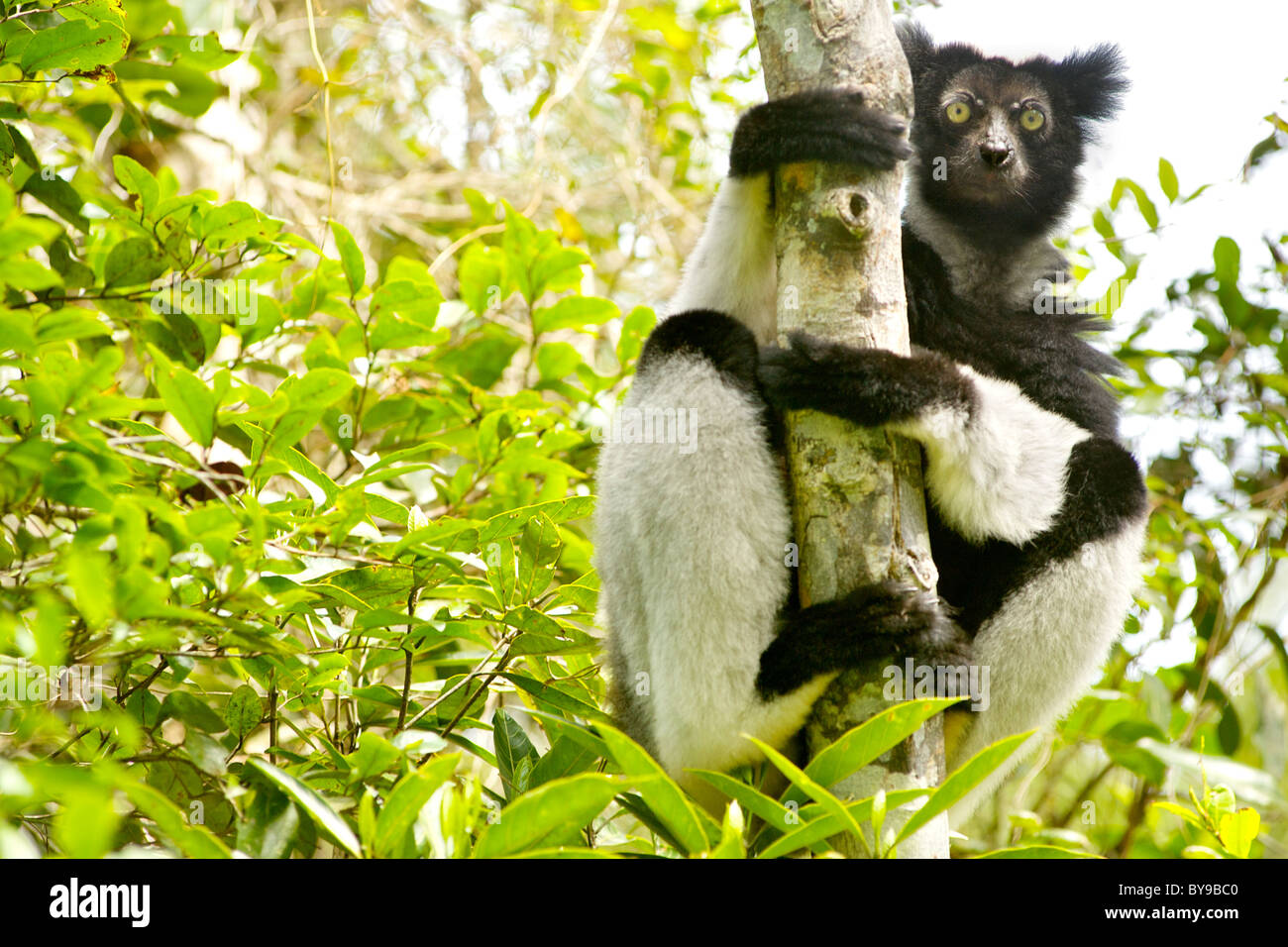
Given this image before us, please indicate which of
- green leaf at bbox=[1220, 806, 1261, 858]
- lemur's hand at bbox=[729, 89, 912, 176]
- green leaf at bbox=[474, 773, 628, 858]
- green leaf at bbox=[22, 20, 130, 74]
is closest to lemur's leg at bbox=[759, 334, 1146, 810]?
lemur's hand at bbox=[729, 89, 912, 176]

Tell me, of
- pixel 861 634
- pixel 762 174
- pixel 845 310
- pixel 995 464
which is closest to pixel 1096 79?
pixel 762 174

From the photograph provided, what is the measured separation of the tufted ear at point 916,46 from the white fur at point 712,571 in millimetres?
1745

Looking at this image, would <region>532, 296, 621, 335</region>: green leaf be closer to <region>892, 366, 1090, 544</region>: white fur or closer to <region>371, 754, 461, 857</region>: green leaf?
<region>892, 366, 1090, 544</region>: white fur

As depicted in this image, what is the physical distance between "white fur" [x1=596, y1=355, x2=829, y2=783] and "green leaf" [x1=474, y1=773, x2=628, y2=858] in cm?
99

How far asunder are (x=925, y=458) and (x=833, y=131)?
94cm

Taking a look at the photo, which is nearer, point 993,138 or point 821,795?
point 821,795

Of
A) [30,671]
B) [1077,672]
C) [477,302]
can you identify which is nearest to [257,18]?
[477,302]

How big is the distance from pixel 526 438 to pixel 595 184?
4.49 metres

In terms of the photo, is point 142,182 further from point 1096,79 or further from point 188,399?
point 1096,79

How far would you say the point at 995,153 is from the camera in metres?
3.55

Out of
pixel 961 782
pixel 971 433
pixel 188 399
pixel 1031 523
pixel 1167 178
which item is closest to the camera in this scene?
pixel 961 782

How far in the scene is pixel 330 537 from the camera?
8.52 feet

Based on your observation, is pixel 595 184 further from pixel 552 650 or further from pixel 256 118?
pixel 552 650

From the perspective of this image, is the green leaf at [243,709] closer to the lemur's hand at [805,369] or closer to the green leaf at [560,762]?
the green leaf at [560,762]
